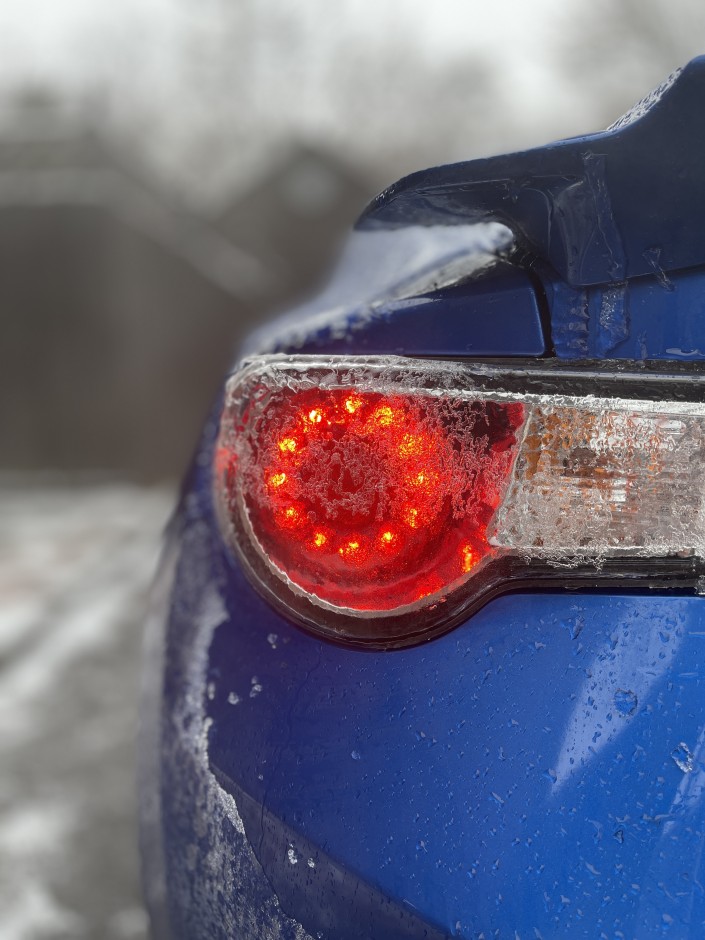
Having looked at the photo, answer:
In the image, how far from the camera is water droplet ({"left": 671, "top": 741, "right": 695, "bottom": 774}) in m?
0.67

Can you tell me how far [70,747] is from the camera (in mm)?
2855

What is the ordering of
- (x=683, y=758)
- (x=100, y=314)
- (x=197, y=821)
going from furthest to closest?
(x=100, y=314)
(x=197, y=821)
(x=683, y=758)

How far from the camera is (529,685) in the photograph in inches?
28.4

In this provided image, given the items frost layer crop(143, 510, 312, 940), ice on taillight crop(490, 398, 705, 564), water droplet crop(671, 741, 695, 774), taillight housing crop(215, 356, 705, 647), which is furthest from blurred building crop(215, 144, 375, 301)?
water droplet crop(671, 741, 695, 774)

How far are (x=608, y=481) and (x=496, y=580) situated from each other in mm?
137

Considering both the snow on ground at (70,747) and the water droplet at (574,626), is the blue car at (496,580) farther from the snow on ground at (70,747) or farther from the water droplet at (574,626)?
the snow on ground at (70,747)

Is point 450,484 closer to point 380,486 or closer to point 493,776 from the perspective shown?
point 380,486

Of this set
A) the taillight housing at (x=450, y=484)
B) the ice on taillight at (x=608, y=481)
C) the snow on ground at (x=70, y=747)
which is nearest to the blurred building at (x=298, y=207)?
the snow on ground at (x=70, y=747)

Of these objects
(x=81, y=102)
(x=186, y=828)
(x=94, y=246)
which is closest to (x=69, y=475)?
(x=94, y=246)

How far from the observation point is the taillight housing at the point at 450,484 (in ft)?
2.36

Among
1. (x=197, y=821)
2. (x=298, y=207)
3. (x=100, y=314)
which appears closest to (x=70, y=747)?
(x=197, y=821)

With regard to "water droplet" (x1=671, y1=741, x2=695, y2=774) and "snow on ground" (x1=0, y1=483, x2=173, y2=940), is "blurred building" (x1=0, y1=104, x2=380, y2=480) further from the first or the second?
"water droplet" (x1=671, y1=741, x2=695, y2=774)


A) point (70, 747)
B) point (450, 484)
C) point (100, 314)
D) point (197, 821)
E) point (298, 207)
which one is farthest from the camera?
point (298, 207)

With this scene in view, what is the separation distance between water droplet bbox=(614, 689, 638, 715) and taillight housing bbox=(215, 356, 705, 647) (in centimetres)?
9
